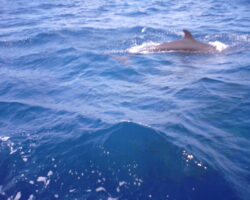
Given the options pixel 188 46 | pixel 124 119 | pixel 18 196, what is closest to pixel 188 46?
pixel 188 46

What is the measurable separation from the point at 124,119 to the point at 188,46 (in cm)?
636

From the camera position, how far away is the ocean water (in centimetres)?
511

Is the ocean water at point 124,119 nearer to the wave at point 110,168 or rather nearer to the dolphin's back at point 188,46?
the wave at point 110,168

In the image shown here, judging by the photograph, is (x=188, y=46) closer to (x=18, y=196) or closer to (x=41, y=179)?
(x=41, y=179)

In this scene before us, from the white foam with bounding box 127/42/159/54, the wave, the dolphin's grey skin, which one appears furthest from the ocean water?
the dolphin's grey skin

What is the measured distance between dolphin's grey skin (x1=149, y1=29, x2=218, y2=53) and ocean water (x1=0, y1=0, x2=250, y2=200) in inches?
15.2

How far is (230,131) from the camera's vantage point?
6.19 m

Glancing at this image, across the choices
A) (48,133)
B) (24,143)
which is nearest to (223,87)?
(48,133)

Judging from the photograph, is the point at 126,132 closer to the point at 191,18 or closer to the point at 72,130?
the point at 72,130

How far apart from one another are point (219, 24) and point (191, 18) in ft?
8.26

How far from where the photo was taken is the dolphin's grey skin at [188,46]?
1174 cm

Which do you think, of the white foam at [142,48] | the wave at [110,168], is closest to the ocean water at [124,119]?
the wave at [110,168]

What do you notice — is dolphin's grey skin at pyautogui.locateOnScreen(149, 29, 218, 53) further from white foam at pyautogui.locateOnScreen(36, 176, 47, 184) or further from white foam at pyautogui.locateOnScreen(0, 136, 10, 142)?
white foam at pyautogui.locateOnScreen(36, 176, 47, 184)

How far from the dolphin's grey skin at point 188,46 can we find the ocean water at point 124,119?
0.39 meters
